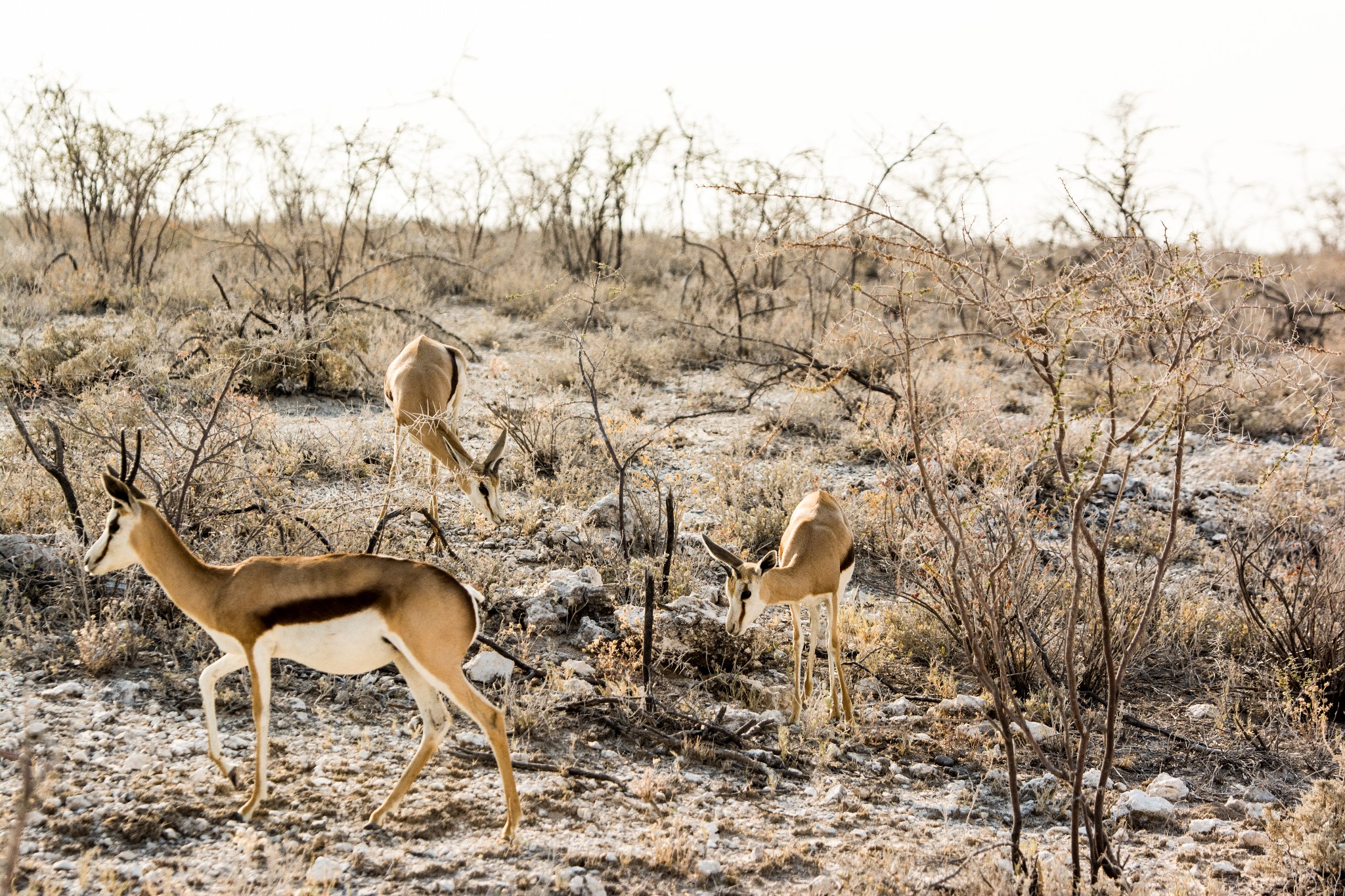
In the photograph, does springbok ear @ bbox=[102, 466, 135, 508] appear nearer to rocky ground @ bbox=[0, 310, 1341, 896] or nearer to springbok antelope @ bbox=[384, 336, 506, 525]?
rocky ground @ bbox=[0, 310, 1341, 896]

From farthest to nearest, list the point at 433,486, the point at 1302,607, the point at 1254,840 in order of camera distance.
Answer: the point at 433,486 < the point at 1302,607 < the point at 1254,840

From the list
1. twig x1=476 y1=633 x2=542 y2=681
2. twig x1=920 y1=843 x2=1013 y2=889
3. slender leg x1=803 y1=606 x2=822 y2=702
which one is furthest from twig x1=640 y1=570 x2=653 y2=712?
twig x1=920 y1=843 x2=1013 y2=889

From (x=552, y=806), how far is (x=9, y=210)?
62.5ft

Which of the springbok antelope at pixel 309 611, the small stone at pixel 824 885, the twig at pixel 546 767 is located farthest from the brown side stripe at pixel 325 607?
the small stone at pixel 824 885

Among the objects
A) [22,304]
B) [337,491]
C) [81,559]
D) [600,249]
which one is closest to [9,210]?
[22,304]

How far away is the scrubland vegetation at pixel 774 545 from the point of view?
3.68m

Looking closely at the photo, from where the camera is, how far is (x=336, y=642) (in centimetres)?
372

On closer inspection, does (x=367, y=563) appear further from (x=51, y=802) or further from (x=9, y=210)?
(x=9, y=210)

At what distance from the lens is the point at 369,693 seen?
5176 millimetres

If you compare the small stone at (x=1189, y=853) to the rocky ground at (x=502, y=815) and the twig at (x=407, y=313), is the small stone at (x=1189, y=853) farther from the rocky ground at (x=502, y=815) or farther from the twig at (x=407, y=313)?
the twig at (x=407, y=313)

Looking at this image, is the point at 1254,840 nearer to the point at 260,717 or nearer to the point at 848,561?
the point at 848,561

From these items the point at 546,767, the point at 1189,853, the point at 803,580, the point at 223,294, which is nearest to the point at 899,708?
the point at 803,580

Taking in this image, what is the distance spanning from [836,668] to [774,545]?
2424 mm

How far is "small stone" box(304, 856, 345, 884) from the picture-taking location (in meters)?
3.51
